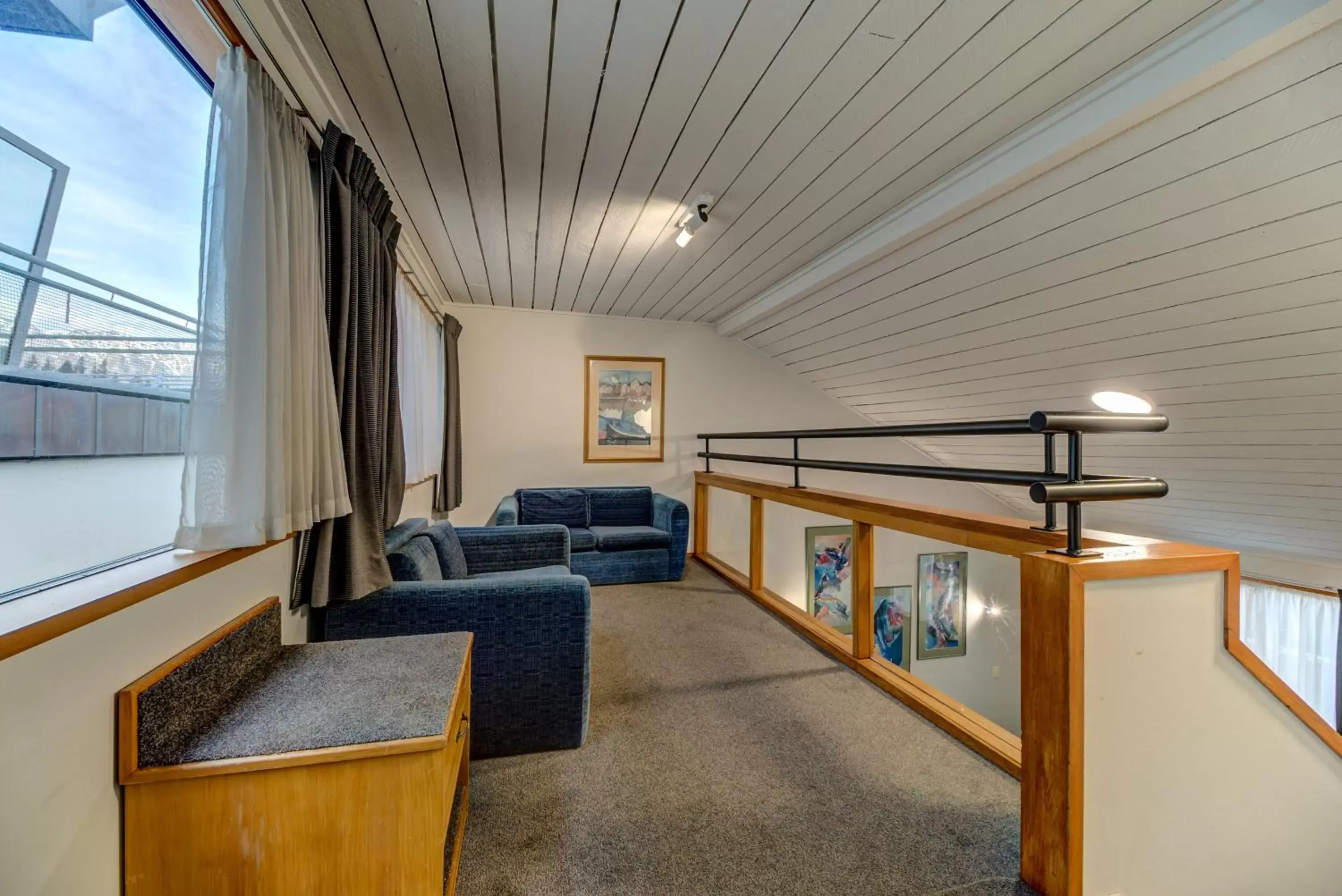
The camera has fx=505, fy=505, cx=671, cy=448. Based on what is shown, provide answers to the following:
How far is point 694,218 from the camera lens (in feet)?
7.95

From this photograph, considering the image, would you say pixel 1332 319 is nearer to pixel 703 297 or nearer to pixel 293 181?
pixel 703 297

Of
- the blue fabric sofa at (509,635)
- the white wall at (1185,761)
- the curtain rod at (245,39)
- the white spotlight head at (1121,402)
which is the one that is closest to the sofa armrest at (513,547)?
the blue fabric sofa at (509,635)

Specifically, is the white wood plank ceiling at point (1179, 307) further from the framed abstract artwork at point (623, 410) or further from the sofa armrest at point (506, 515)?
the sofa armrest at point (506, 515)

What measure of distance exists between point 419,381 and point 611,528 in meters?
1.79

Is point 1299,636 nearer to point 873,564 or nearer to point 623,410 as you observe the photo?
point 873,564

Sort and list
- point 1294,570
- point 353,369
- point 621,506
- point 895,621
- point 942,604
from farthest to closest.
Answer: point 942,604
point 895,621
point 621,506
point 1294,570
point 353,369

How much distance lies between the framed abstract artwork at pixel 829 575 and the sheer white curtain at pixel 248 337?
4.48 metres

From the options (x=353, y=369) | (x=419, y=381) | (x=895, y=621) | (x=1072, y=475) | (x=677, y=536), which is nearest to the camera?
(x=1072, y=475)

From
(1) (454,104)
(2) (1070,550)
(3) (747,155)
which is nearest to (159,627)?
(1) (454,104)

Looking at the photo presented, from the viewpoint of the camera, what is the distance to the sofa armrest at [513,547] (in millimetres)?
2707

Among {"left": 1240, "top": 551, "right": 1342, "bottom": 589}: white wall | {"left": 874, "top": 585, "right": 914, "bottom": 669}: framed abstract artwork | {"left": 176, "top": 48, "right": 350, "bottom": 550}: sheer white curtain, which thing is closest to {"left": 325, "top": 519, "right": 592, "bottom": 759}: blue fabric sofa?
{"left": 176, "top": 48, "right": 350, "bottom": 550}: sheer white curtain

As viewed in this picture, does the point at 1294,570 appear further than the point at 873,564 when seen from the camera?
Yes

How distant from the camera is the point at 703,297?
3949 mm

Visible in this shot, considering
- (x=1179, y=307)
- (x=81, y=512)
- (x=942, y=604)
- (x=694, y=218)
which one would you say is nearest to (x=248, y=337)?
(x=81, y=512)
